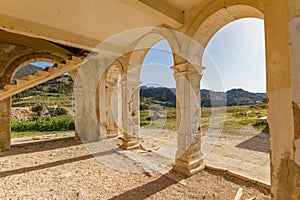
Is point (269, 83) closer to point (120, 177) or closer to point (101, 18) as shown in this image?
point (120, 177)

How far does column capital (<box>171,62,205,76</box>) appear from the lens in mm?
3695

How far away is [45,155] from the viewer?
17.5 feet

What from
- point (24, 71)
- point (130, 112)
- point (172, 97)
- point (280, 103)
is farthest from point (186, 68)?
point (24, 71)

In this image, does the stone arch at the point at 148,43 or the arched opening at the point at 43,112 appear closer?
the stone arch at the point at 148,43

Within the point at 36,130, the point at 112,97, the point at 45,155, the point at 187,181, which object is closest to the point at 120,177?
the point at 187,181

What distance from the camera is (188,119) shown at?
12.3 ft

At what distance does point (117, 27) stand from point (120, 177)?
3.97m

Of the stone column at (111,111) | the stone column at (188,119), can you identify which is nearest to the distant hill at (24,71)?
the stone column at (111,111)

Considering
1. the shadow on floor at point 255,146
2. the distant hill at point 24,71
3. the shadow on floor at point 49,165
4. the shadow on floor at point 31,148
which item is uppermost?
the distant hill at point 24,71

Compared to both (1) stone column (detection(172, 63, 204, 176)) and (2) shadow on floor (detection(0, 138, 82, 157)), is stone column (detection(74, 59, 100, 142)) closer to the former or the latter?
(2) shadow on floor (detection(0, 138, 82, 157))

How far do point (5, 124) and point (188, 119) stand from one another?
6778mm

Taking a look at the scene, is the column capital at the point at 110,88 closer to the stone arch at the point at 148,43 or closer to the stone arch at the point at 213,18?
the stone arch at the point at 148,43

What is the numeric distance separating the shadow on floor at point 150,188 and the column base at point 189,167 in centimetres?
17

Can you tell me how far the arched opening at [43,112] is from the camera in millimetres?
10211
